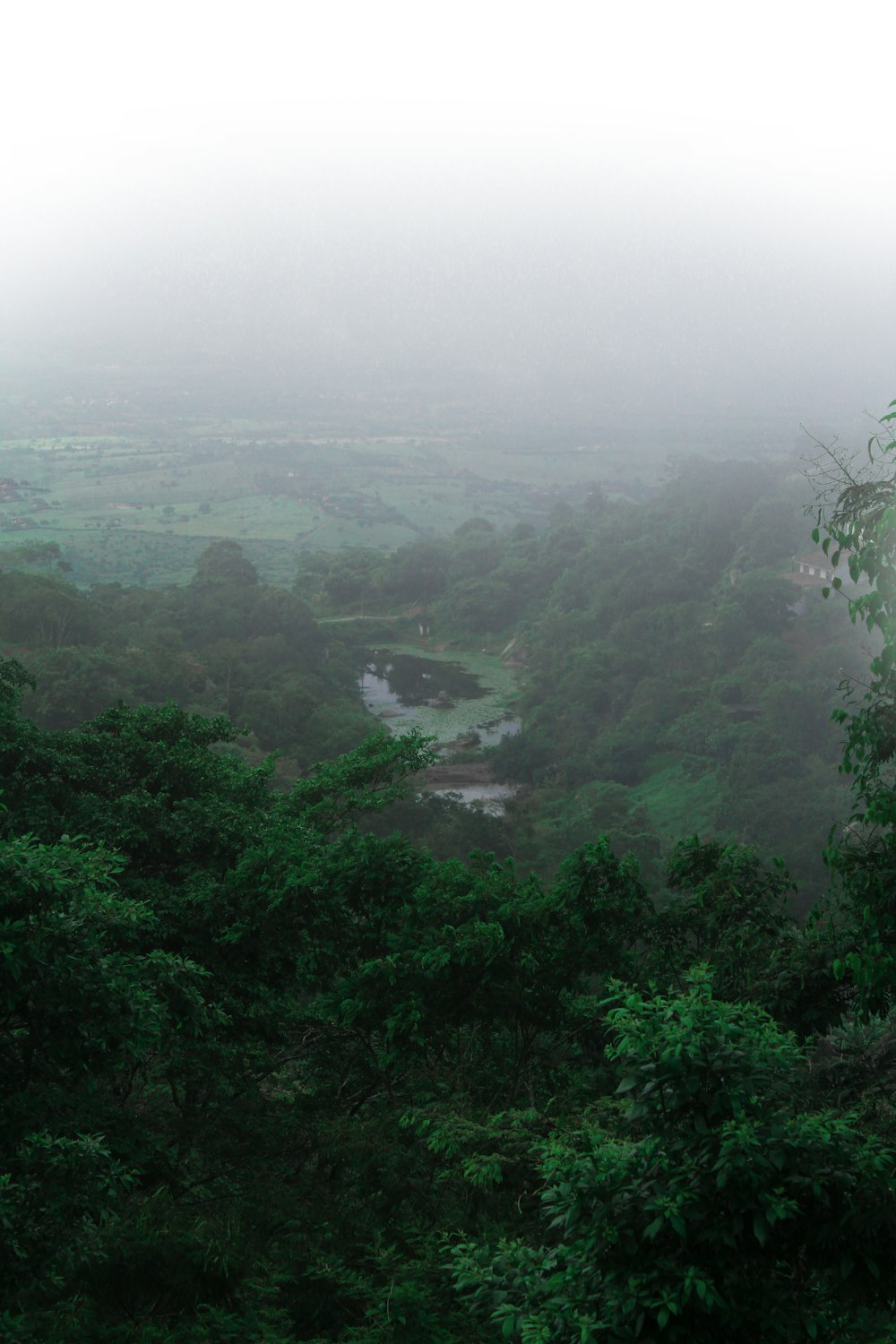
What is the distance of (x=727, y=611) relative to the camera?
37.9 m

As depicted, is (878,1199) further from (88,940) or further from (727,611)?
(727,611)

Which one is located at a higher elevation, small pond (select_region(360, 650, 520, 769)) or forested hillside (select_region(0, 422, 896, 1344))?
forested hillside (select_region(0, 422, 896, 1344))

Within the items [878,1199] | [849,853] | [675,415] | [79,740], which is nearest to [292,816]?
[79,740]

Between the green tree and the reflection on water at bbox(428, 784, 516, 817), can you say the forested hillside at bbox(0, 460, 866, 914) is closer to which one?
the reflection on water at bbox(428, 784, 516, 817)

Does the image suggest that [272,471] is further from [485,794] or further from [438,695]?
[485,794]

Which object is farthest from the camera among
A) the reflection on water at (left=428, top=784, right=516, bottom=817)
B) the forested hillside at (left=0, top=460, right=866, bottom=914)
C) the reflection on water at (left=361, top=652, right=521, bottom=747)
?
the reflection on water at (left=361, top=652, right=521, bottom=747)

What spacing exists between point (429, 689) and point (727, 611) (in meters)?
11.2

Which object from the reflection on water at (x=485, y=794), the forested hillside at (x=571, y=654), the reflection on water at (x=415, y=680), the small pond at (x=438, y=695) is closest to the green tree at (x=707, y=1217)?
the forested hillside at (x=571, y=654)

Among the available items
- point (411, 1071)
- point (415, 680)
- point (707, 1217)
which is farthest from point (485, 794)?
point (707, 1217)

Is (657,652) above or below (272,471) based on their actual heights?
Result: below

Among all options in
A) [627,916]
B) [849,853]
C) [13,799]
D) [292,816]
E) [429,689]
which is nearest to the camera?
[849,853]

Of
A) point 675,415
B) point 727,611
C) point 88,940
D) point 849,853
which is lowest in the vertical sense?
point 727,611

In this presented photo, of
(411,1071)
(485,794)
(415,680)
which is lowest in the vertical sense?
(485,794)

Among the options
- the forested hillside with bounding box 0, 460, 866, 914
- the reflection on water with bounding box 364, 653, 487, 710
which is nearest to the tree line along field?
the forested hillside with bounding box 0, 460, 866, 914
